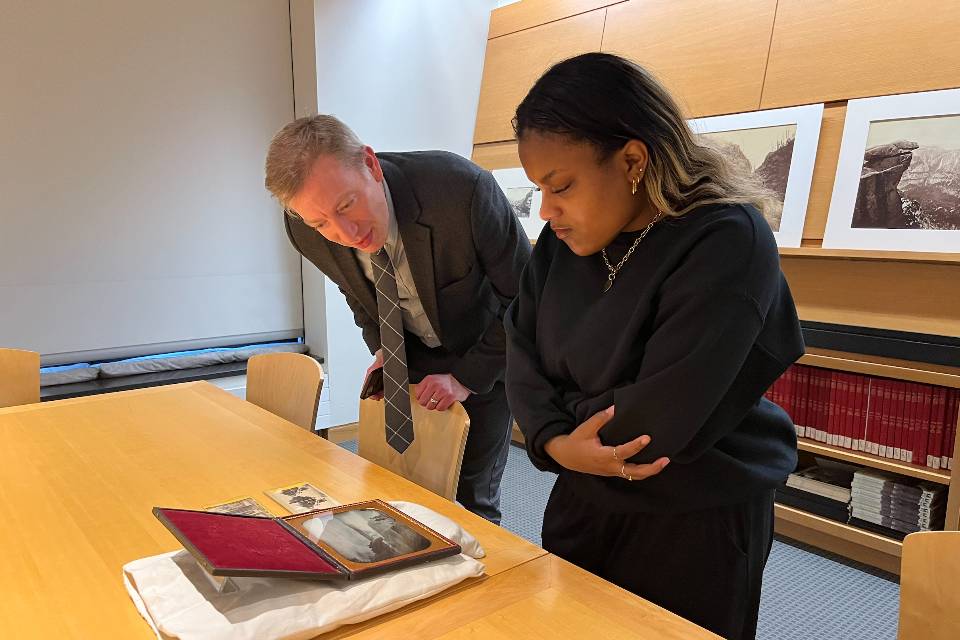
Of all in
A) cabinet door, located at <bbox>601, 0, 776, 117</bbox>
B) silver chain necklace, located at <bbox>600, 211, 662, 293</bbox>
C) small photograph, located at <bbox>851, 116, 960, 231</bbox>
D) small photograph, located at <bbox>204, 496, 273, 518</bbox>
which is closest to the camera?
silver chain necklace, located at <bbox>600, 211, 662, 293</bbox>

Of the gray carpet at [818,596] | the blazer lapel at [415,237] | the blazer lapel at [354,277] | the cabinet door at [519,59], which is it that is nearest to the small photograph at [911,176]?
the gray carpet at [818,596]

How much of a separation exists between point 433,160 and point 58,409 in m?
1.29

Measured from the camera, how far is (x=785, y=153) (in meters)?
2.82

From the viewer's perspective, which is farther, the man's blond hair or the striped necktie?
the striped necktie

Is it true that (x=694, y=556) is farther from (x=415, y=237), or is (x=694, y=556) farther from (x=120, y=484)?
(x=120, y=484)

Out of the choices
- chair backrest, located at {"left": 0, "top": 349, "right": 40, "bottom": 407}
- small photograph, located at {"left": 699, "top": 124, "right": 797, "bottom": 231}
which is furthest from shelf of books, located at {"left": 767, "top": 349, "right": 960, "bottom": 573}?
chair backrest, located at {"left": 0, "top": 349, "right": 40, "bottom": 407}

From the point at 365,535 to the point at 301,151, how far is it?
86cm

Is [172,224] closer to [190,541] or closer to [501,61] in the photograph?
[501,61]

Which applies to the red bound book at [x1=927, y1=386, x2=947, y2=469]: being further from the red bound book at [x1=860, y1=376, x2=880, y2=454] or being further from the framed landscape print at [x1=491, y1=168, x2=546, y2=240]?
the framed landscape print at [x1=491, y1=168, x2=546, y2=240]

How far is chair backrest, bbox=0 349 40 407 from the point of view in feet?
7.95

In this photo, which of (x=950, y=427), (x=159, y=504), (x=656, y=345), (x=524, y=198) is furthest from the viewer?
(x=524, y=198)

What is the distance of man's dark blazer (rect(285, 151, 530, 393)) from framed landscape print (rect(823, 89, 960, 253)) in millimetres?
1443

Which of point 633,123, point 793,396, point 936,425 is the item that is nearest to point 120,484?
point 633,123

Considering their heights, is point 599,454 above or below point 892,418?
above
